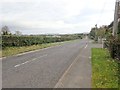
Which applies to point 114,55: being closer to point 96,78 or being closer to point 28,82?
point 96,78

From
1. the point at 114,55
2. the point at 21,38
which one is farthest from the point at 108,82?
the point at 21,38

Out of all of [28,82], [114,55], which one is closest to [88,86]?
[28,82]

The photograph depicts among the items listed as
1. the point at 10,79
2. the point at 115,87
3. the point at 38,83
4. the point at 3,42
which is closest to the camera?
the point at 115,87

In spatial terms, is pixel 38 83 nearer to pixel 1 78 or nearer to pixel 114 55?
pixel 1 78

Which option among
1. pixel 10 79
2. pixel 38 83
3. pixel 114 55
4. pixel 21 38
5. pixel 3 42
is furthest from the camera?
pixel 21 38

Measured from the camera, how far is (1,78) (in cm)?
1137

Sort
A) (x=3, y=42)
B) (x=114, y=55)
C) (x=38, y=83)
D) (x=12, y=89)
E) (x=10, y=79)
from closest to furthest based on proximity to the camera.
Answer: (x=12, y=89) → (x=38, y=83) → (x=10, y=79) → (x=114, y=55) → (x=3, y=42)

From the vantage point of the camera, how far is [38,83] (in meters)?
10.5

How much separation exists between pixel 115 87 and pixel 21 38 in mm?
34251

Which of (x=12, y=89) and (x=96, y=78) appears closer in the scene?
(x=12, y=89)

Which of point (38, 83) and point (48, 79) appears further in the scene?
point (48, 79)

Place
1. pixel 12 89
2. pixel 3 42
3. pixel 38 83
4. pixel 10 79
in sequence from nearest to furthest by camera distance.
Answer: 1. pixel 12 89
2. pixel 38 83
3. pixel 10 79
4. pixel 3 42

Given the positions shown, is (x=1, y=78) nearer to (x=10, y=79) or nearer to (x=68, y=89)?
(x=10, y=79)

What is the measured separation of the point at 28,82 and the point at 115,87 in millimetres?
3655
